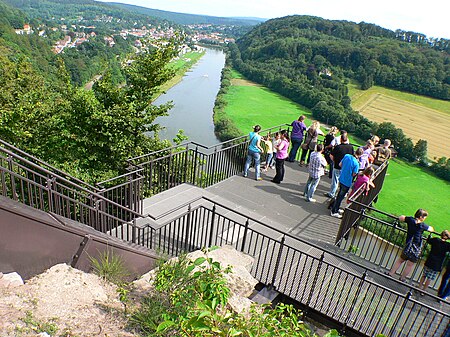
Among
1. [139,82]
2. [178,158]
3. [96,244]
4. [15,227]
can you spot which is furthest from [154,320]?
[139,82]

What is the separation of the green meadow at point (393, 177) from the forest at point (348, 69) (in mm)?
4315

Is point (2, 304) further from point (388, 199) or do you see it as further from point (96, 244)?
point (388, 199)

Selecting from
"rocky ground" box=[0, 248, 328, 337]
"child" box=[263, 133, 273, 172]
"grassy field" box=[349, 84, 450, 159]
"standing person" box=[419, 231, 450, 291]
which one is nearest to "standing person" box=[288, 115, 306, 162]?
"child" box=[263, 133, 273, 172]

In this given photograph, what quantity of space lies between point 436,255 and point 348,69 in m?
116

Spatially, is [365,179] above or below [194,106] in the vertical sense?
above

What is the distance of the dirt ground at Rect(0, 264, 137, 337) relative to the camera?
3619 millimetres

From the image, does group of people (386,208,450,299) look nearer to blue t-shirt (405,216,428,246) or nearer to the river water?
blue t-shirt (405,216,428,246)

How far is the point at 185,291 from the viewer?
371 centimetres

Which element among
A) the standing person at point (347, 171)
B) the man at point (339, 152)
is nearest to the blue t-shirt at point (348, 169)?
the standing person at point (347, 171)

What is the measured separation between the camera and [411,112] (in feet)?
259

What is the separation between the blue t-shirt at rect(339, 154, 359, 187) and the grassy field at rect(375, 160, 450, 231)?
1618 inches

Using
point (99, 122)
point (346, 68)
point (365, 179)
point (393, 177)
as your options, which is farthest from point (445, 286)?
point (346, 68)

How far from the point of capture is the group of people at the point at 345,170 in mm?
6266

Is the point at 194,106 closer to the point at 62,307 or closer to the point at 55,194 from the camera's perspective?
the point at 55,194
